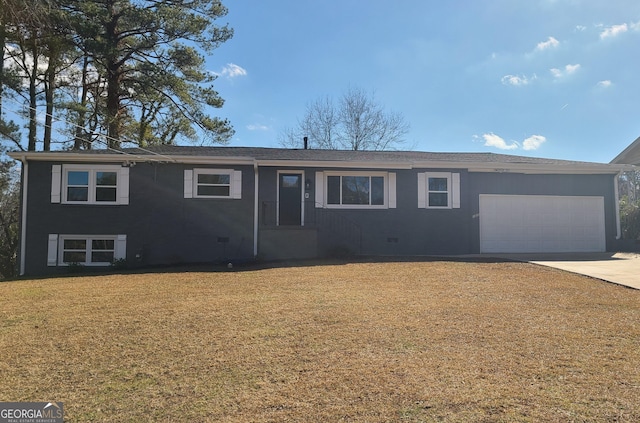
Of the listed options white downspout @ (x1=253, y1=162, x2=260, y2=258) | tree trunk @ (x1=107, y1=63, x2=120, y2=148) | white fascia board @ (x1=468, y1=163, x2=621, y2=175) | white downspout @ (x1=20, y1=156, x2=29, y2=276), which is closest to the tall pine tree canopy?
tree trunk @ (x1=107, y1=63, x2=120, y2=148)

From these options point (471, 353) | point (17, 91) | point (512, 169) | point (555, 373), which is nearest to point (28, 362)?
point (471, 353)

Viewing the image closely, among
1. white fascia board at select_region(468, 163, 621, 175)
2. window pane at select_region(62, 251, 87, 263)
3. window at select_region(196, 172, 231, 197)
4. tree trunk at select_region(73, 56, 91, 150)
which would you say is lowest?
window pane at select_region(62, 251, 87, 263)

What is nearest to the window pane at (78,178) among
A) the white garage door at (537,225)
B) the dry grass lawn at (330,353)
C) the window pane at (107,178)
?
the window pane at (107,178)

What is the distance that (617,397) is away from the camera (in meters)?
2.92

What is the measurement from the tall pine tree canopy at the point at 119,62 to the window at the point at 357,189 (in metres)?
9.93

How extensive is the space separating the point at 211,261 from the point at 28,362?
8391mm

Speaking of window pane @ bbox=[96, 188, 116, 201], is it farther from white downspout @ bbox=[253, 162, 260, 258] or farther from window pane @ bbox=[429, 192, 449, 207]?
window pane @ bbox=[429, 192, 449, 207]

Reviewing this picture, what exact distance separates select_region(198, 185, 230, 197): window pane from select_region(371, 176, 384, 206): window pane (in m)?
4.68

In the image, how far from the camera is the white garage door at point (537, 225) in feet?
43.4

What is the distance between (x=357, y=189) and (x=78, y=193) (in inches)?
341

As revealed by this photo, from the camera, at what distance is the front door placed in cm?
1285

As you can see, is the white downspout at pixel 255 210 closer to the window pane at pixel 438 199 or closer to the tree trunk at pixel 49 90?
the window pane at pixel 438 199

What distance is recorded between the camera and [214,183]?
40.8 ft

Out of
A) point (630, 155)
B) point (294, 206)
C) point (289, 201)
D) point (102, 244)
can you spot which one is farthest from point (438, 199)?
point (102, 244)
